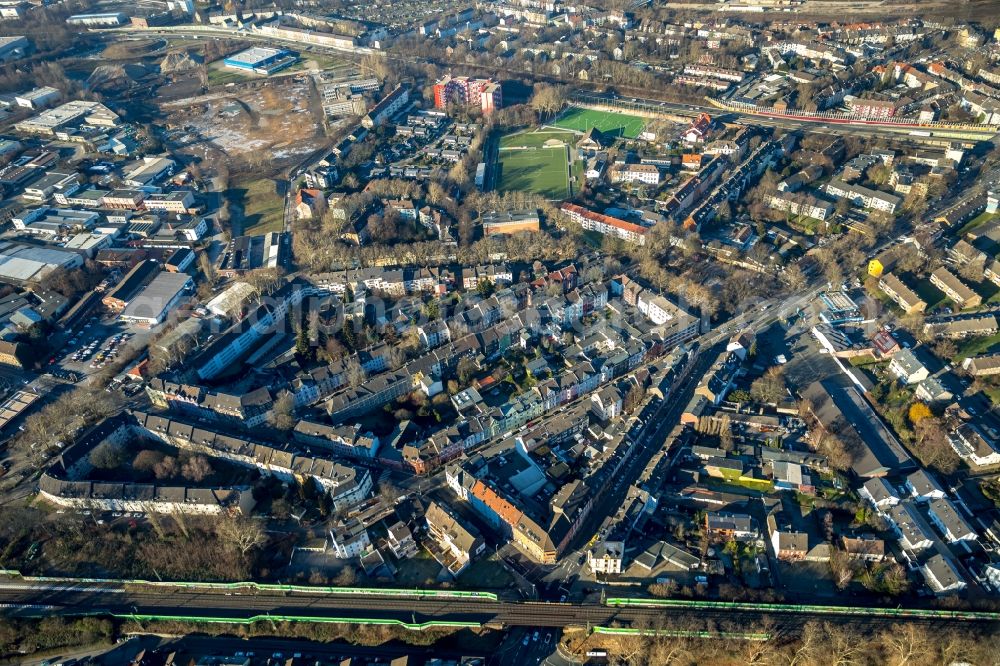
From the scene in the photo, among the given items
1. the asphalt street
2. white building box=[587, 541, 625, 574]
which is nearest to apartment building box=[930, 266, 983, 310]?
the asphalt street

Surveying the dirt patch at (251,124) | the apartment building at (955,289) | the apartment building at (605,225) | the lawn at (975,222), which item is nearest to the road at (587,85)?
the lawn at (975,222)

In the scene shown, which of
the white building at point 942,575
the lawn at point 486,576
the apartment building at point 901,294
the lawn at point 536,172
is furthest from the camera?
the lawn at point 536,172

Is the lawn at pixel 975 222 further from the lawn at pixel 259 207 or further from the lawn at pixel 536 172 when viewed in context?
the lawn at pixel 259 207

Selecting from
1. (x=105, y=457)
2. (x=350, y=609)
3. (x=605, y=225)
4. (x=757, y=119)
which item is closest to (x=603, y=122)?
(x=757, y=119)

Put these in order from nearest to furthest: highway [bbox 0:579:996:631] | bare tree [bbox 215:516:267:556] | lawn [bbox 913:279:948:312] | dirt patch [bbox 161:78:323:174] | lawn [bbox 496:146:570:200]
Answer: highway [bbox 0:579:996:631] → bare tree [bbox 215:516:267:556] → lawn [bbox 913:279:948:312] → lawn [bbox 496:146:570:200] → dirt patch [bbox 161:78:323:174]

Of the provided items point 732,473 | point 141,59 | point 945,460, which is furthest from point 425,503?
point 141,59

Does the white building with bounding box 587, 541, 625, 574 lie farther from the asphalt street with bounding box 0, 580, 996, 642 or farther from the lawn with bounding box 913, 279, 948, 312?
the lawn with bounding box 913, 279, 948, 312
